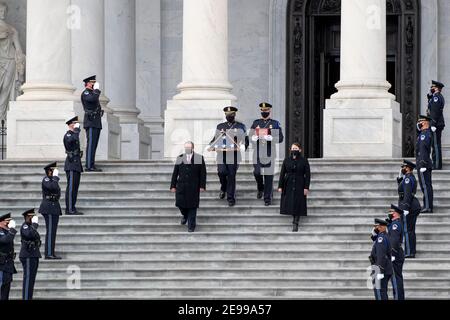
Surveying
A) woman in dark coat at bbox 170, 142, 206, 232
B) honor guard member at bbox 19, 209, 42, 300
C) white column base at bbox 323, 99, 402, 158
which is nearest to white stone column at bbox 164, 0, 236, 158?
white column base at bbox 323, 99, 402, 158

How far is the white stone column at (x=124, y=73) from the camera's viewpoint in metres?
64.1

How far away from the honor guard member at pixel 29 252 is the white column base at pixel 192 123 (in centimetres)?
913

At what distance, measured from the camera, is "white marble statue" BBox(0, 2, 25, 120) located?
66.9 m

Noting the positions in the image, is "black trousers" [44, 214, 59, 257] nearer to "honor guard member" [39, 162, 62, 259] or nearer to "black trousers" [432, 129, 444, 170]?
"honor guard member" [39, 162, 62, 259]

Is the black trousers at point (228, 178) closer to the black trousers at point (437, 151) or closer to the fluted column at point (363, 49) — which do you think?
the black trousers at point (437, 151)

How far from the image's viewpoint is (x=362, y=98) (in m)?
57.2

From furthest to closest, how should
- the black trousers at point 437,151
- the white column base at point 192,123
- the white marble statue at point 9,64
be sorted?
the white marble statue at point 9,64 → the white column base at point 192,123 → the black trousers at point 437,151

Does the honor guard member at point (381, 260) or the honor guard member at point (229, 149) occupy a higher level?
the honor guard member at point (229, 149)

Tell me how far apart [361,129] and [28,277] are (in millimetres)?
12012

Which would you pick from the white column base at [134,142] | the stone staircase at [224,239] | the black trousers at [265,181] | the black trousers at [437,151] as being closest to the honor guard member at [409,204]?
the stone staircase at [224,239]

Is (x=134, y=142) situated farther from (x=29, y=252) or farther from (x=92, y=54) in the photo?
(x=29, y=252)
